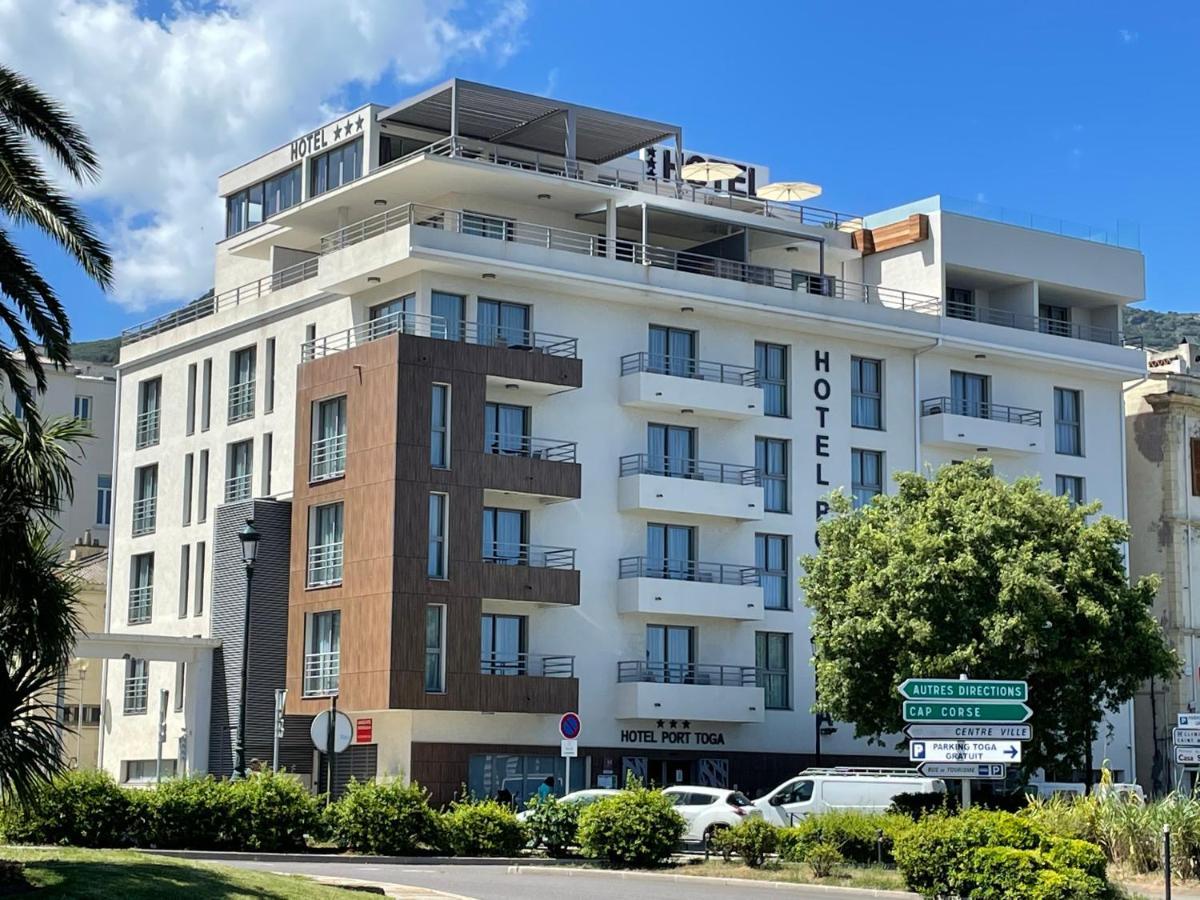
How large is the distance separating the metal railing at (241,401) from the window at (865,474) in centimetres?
1908

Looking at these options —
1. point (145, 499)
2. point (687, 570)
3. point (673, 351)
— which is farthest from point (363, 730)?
point (145, 499)

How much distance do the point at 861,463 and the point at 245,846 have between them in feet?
98.8

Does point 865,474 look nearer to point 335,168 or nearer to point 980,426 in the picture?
point 980,426

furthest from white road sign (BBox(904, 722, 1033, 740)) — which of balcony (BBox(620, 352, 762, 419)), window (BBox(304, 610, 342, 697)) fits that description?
balcony (BBox(620, 352, 762, 419))

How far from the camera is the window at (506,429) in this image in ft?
171

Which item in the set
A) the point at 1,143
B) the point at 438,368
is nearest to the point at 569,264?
the point at 438,368

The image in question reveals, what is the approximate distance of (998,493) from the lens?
47469 millimetres

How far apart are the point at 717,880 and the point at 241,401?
31.6 metres

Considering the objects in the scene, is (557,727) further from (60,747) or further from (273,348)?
(60,747)

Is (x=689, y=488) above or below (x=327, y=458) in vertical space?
below

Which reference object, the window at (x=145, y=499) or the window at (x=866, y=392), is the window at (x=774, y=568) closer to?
the window at (x=866, y=392)

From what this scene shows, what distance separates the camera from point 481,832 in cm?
3678

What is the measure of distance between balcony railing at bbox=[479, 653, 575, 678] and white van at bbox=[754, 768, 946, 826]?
10621mm

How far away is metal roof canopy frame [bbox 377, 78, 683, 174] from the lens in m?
56.5
